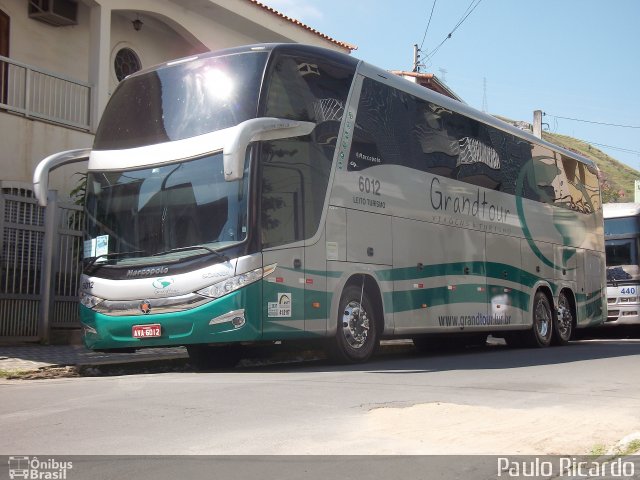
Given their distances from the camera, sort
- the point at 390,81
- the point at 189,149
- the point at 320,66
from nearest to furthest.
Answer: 1. the point at 189,149
2. the point at 320,66
3. the point at 390,81

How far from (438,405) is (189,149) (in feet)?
15.9

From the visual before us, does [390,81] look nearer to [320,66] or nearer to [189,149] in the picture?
[320,66]

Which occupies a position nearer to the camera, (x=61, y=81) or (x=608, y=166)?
(x=61, y=81)

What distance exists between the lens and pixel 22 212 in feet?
46.6

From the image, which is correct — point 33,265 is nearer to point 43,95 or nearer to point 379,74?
point 43,95

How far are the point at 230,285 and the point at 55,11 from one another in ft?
33.8

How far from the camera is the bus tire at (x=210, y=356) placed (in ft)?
39.3

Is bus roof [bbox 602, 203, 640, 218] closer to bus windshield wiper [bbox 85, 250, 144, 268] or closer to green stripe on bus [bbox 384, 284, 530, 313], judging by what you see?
green stripe on bus [bbox 384, 284, 530, 313]

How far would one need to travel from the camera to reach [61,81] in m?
16.9

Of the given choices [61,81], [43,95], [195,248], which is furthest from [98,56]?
[195,248]

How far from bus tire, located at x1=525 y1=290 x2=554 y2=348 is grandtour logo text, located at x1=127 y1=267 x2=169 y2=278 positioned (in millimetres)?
9360

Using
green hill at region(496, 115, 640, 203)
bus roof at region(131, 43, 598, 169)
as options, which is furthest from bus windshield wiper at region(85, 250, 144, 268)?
green hill at region(496, 115, 640, 203)

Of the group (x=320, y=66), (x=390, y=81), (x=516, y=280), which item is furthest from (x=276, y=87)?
(x=516, y=280)

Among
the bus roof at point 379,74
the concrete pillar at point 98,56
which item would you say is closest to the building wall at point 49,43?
the concrete pillar at point 98,56
